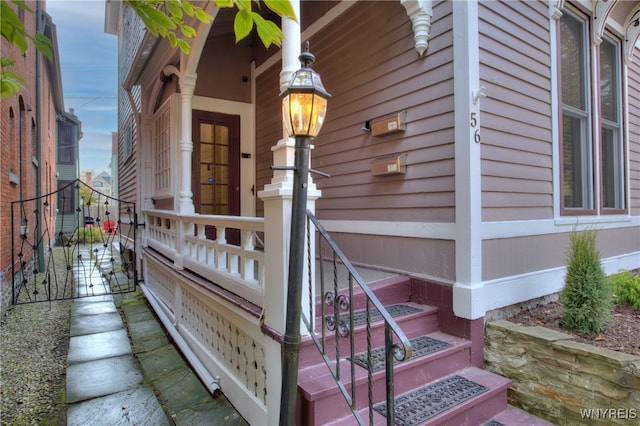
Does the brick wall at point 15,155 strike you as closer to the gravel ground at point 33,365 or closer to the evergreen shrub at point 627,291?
the gravel ground at point 33,365

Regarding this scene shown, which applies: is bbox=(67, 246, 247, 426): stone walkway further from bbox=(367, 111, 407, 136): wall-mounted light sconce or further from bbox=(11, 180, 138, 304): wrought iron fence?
bbox=(367, 111, 407, 136): wall-mounted light sconce

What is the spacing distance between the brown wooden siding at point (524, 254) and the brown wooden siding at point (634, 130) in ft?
3.48

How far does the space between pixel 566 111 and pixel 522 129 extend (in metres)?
0.87

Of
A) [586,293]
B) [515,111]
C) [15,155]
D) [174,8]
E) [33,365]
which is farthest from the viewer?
[15,155]

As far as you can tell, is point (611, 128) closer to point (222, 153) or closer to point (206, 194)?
point (222, 153)

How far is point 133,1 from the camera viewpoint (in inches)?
47.8

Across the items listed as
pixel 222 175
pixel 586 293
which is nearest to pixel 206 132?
pixel 222 175

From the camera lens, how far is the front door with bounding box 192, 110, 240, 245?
490cm

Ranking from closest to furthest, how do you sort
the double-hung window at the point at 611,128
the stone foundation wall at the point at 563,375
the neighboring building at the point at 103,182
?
1. the stone foundation wall at the point at 563,375
2. the double-hung window at the point at 611,128
3. the neighboring building at the point at 103,182

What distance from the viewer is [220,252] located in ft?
10.0

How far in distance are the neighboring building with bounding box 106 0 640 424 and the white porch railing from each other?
0.8 inches

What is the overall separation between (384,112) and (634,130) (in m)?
3.48

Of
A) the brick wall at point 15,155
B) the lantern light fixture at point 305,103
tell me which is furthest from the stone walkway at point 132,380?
the lantern light fixture at point 305,103

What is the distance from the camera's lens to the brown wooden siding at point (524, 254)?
255cm
